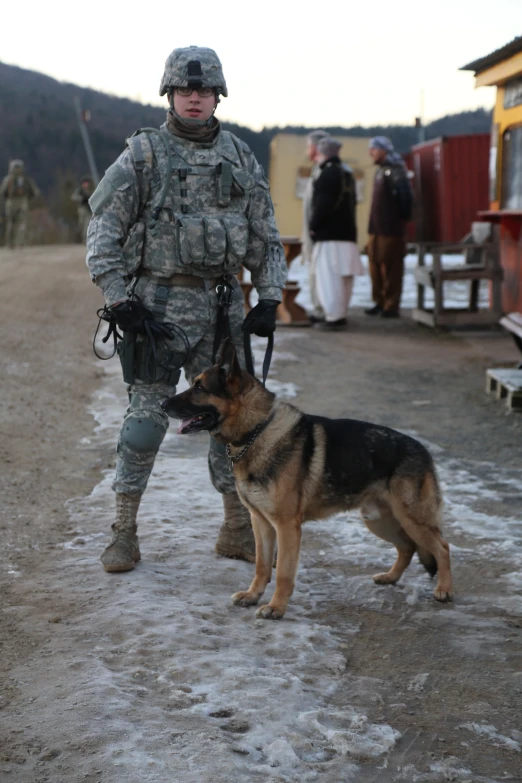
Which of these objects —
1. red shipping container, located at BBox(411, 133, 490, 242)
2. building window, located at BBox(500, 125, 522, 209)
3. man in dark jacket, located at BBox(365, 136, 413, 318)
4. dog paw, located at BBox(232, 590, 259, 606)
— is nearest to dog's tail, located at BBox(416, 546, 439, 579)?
dog paw, located at BBox(232, 590, 259, 606)

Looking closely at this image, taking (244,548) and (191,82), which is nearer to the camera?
(191,82)

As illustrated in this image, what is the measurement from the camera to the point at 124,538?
422 cm

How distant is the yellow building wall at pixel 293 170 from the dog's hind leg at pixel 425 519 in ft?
61.5

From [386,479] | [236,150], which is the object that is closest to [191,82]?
[236,150]

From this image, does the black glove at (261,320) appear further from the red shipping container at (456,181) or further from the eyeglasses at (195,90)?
the red shipping container at (456,181)

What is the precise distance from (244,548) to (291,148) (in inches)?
747

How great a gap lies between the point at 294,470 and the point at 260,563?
1.49ft

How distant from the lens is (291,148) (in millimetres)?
22328

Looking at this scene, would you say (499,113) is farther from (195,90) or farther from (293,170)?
(293,170)

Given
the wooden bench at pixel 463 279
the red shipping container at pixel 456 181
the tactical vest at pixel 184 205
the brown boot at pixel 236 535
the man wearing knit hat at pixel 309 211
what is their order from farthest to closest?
the red shipping container at pixel 456 181 → the man wearing knit hat at pixel 309 211 → the wooden bench at pixel 463 279 → the brown boot at pixel 236 535 → the tactical vest at pixel 184 205

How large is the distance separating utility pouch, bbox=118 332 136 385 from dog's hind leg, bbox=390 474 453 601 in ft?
3.92

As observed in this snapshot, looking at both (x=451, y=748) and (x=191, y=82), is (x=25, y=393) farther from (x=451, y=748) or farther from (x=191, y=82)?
(x=451, y=748)

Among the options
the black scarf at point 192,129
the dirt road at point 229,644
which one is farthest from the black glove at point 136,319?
the dirt road at point 229,644

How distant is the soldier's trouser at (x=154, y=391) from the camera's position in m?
4.12
